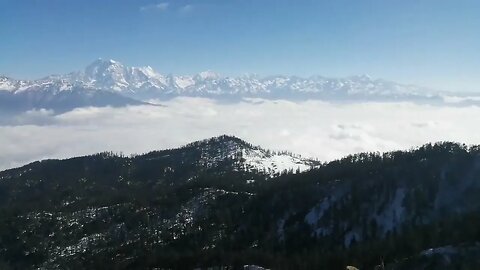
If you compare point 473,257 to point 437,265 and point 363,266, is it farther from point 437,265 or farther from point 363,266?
point 363,266

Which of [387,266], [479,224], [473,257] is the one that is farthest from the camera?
[479,224]

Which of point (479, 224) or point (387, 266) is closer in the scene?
point (387, 266)

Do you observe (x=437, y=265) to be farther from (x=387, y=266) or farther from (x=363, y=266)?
(x=363, y=266)

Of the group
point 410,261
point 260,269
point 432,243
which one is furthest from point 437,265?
point 260,269

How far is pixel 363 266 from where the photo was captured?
199 metres

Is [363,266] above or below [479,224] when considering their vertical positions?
below

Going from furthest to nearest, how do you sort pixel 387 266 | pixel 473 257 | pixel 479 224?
1. pixel 479 224
2. pixel 387 266
3. pixel 473 257

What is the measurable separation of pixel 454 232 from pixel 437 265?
41.4 metres

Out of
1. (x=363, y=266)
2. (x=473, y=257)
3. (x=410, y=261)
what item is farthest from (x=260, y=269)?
(x=473, y=257)

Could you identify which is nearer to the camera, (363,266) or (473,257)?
(473,257)

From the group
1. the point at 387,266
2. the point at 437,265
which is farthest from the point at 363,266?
the point at 437,265

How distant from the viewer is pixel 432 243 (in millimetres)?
198750

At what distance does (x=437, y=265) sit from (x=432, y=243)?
3697 centimetres

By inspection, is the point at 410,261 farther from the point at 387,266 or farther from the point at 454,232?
the point at 454,232
